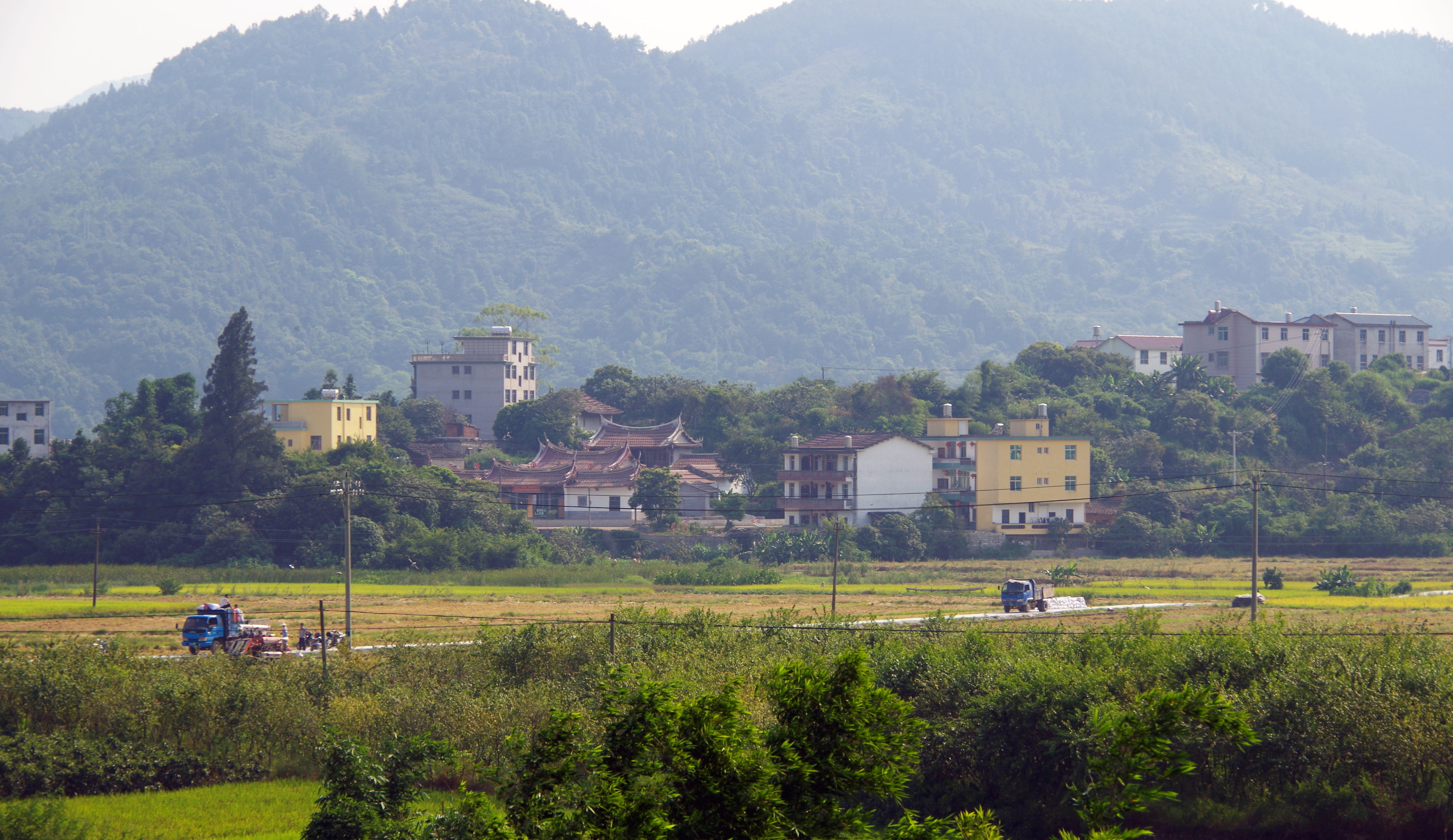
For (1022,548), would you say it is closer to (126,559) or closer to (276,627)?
(276,627)

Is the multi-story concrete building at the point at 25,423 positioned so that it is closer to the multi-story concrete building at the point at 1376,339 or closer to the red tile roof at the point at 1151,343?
the red tile roof at the point at 1151,343

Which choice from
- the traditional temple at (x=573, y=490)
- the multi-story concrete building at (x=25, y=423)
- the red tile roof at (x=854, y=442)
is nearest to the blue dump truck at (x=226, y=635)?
the red tile roof at (x=854, y=442)

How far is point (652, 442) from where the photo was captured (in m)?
97.6

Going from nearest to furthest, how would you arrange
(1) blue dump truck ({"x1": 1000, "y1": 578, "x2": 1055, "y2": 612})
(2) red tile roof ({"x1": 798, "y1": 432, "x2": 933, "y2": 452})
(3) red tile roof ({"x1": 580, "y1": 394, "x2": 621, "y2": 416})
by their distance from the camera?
(1) blue dump truck ({"x1": 1000, "y1": 578, "x2": 1055, "y2": 612}), (2) red tile roof ({"x1": 798, "y1": 432, "x2": 933, "y2": 452}), (3) red tile roof ({"x1": 580, "y1": 394, "x2": 621, "y2": 416})

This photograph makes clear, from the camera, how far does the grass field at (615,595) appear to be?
4575cm

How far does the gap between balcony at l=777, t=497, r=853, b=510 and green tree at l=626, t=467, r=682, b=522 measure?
21.5 feet

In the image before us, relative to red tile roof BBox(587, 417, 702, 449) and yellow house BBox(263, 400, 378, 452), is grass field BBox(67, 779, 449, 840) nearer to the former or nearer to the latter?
yellow house BBox(263, 400, 378, 452)

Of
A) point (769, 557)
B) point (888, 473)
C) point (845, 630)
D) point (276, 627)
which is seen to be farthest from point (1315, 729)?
point (888, 473)

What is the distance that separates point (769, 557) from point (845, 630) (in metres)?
38.2

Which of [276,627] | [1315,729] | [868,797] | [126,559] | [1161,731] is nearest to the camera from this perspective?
[1161,731]

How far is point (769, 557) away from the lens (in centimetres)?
7169

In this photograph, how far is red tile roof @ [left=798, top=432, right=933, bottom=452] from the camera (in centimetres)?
7819

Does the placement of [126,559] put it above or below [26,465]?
below

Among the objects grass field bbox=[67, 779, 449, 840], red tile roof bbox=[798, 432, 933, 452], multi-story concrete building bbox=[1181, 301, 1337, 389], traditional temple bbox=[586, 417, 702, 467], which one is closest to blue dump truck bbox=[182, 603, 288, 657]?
grass field bbox=[67, 779, 449, 840]
